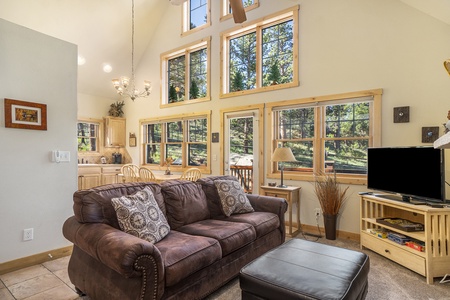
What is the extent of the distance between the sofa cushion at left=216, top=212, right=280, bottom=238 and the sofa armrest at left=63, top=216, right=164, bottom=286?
49.8 inches

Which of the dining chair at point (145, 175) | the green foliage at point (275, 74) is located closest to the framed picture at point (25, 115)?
the dining chair at point (145, 175)

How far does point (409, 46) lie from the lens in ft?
10.9

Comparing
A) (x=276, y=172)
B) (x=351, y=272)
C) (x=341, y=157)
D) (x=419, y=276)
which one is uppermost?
(x=341, y=157)

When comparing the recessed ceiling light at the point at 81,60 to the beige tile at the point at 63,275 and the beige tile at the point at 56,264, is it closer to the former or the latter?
the beige tile at the point at 56,264

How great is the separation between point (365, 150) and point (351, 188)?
2.03 ft

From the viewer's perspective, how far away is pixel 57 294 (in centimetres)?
222

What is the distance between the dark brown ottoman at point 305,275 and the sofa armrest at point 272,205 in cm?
109

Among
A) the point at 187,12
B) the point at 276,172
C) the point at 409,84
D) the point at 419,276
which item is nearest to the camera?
the point at 419,276

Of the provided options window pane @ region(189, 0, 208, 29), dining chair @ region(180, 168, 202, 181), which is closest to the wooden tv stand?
dining chair @ region(180, 168, 202, 181)

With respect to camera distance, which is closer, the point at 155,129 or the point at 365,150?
the point at 365,150

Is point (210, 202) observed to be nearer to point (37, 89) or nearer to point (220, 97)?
point (37, 89)

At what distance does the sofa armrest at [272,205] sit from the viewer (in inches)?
124

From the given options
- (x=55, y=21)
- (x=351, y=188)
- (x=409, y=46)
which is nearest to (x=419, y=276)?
(x=351, y=188)

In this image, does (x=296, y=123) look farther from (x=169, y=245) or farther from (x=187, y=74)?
(x=169, y=245)
